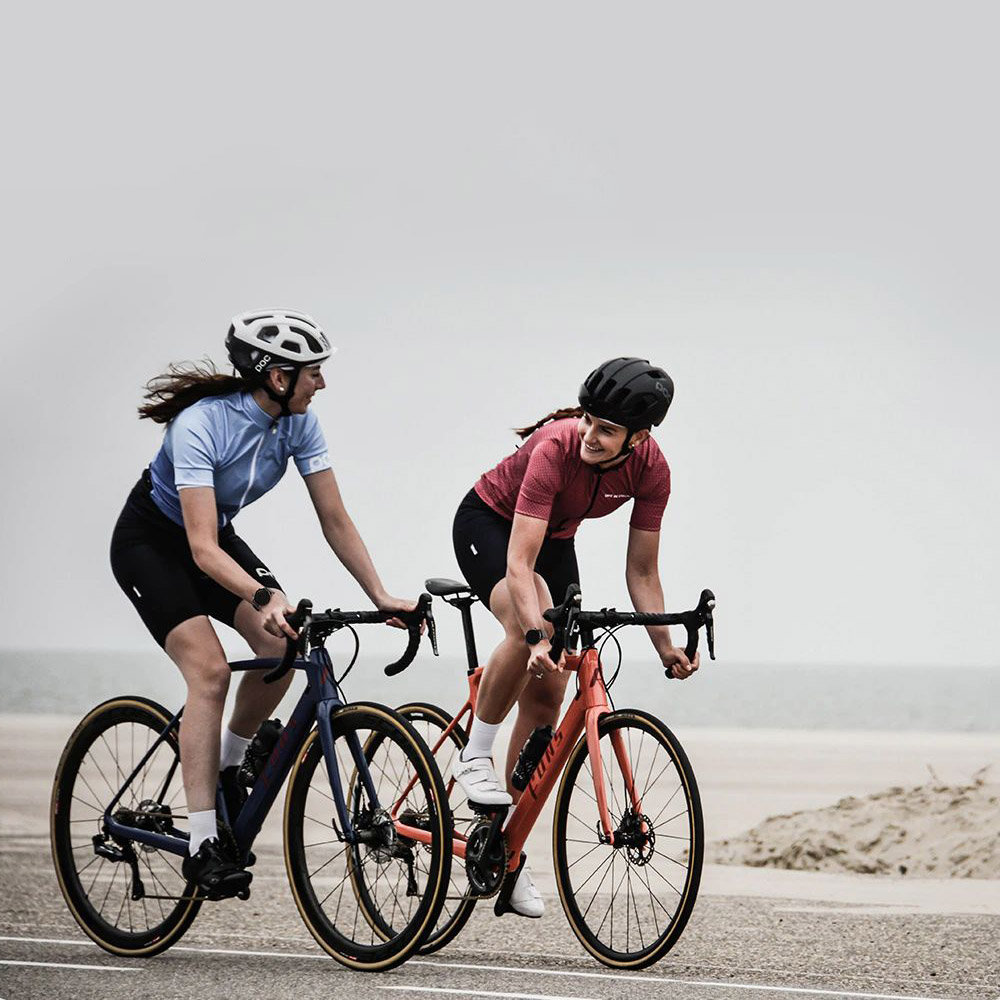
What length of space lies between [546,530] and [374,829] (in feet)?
3.69

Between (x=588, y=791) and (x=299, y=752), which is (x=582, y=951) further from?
(x=299, y=752)

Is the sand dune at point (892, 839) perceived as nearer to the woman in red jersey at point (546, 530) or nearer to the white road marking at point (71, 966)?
the woman in red jersey at point (546, 530)

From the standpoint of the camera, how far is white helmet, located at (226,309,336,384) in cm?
538

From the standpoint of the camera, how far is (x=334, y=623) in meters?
5.23

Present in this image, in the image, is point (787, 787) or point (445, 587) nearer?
point (445, 587)

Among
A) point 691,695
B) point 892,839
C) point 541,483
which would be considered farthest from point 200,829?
point 691,695

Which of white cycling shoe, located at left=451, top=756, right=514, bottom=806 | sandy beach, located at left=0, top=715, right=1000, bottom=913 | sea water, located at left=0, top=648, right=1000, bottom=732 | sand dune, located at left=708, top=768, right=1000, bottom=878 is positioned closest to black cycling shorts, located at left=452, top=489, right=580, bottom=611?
white cycling shoe, located at left=451, top=756, right=514, bottom=806

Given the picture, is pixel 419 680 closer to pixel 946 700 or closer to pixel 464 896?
pixel 946 700

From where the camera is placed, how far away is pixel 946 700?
82500 mm

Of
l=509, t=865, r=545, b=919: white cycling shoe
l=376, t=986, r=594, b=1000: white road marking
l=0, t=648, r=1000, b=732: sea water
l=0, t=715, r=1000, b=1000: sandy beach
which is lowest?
l=0, t=648, r=1000, b=732: sea water

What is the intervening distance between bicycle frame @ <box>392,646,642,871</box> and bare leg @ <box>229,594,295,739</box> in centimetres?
55

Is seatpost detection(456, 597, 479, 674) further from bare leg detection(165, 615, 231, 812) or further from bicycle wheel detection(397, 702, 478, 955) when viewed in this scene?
bare leg detection(165, 615, 231, 812)

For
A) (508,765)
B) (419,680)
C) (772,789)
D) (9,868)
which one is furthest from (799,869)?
(419,680)

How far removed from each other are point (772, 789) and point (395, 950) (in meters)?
23.4
